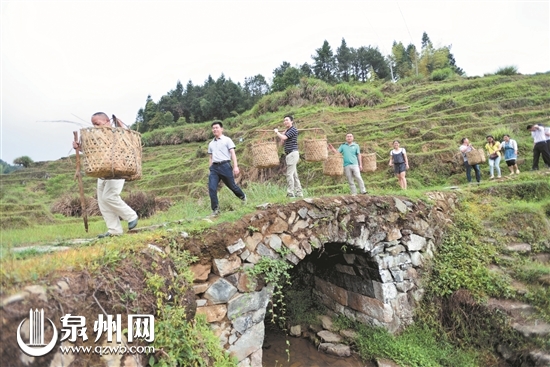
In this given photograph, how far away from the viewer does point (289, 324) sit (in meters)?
7.17

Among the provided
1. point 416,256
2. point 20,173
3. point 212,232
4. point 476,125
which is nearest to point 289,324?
point 416,256

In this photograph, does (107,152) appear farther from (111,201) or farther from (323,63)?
(323,63)

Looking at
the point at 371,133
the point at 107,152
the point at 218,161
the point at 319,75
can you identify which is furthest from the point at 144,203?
the point at 319,75

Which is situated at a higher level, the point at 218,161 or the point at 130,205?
the point at 218,161

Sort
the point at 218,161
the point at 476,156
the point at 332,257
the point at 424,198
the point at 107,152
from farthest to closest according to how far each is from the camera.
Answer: the point at 476,156
the point at 332,257
the point at 424,198
the point at 218,161
the point at 107,152

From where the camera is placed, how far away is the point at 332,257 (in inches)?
270

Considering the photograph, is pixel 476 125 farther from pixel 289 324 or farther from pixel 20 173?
pixel 20 173

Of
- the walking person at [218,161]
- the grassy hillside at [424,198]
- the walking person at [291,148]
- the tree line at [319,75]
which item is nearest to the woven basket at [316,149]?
the walking person at [291,148]

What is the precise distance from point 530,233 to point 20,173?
2935 cm

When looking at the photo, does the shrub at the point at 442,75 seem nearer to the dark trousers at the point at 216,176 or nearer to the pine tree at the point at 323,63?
the pine tree at the point at 323,63

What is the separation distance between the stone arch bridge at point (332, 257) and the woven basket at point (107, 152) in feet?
3.94

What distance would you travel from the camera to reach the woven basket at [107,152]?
3355mm

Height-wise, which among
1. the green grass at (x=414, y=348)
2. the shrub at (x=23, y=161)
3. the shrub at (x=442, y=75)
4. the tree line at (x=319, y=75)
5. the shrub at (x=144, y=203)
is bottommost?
the green grass at (x=414, y=348)

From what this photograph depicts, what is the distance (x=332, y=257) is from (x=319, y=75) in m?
37.7
